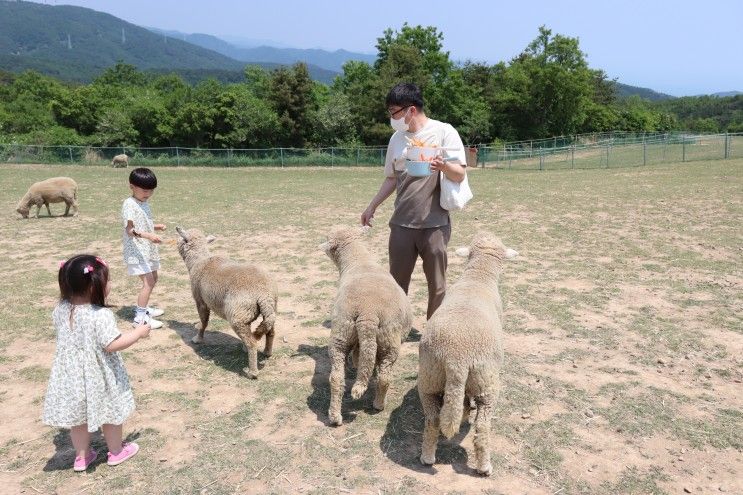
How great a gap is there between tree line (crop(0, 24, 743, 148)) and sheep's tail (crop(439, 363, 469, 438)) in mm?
42200

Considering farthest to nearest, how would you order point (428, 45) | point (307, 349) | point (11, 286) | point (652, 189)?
point (428, 45) → point (652, 189) → point (11, 286) → point (307, 349)

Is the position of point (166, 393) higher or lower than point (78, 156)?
lower

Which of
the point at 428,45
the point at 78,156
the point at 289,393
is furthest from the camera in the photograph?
the point at 428,45

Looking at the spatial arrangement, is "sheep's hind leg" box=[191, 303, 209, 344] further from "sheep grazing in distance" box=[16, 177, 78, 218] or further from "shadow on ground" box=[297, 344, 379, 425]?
"sheep grazing in distance" box=[16, 177, 78, 218]

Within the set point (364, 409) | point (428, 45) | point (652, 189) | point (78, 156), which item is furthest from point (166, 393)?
point (428, 45)

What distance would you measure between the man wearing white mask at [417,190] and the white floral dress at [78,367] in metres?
2.53

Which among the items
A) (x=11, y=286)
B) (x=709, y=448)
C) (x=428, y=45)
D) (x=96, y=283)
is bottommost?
(x=709, y=448)

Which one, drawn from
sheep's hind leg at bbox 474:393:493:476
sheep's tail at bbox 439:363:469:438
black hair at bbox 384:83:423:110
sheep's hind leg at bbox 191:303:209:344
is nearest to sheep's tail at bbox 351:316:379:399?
sheep's tail at bbox 439:363:469:438

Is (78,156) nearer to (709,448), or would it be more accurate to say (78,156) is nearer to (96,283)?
(96,283)

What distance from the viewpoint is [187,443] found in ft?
12.7

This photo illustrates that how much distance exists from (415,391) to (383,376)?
0.61 m

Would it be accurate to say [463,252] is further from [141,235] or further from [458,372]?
[141,235]

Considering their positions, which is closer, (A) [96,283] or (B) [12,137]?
(A) [96,283]

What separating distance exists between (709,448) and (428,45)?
61.3 metres
